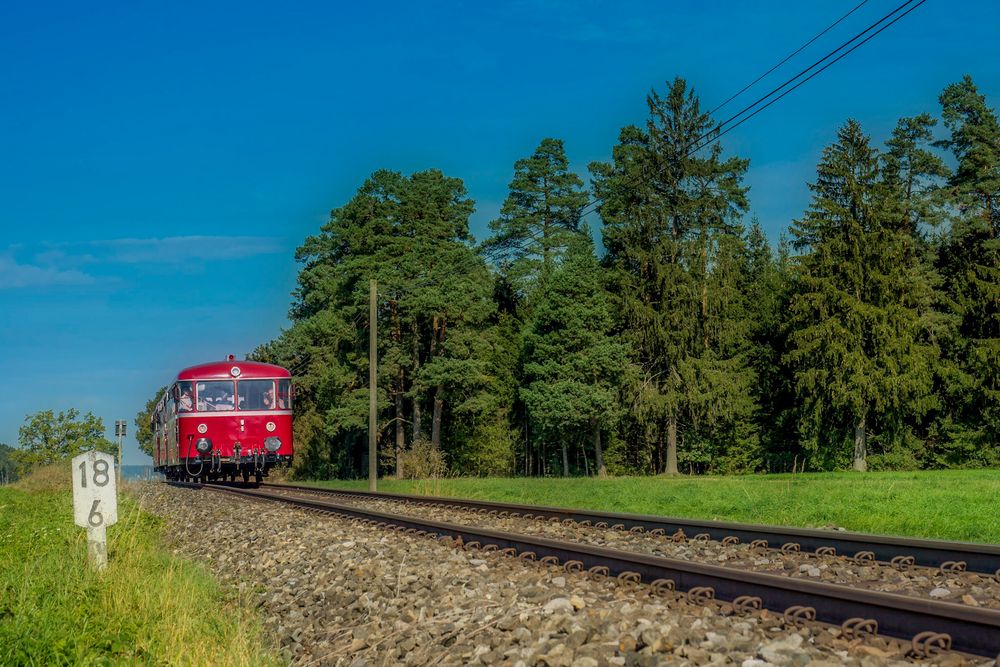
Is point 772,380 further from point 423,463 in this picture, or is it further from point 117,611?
point 117,611

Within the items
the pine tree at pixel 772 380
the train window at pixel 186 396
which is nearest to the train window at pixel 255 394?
the train window at pixel 186 396

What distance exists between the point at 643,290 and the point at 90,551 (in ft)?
129

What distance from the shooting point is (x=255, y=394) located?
31453 mm

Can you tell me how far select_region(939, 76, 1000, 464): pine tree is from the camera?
4531 centimetres

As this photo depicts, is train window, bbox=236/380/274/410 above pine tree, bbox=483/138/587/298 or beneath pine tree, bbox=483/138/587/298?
beneath

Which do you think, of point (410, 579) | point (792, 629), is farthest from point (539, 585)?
point (792, 629)

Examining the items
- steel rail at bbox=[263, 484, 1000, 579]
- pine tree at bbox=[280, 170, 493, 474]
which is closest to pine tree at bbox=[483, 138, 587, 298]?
pine tree at bbox=[280, 170, 493, 474]

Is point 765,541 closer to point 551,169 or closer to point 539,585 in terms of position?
point 539,585

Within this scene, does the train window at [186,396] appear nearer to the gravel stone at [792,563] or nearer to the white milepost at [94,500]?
the gravel stone at [792,563]

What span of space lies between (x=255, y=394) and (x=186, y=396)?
6.68 ft

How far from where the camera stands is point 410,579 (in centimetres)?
905

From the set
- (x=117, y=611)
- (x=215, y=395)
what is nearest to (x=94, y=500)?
(x=117, y=611)

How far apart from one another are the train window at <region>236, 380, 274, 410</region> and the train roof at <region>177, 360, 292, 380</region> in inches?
8.5

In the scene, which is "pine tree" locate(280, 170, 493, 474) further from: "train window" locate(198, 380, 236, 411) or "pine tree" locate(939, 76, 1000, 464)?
"pine tree" locate(939, 76, 1000, 464)
